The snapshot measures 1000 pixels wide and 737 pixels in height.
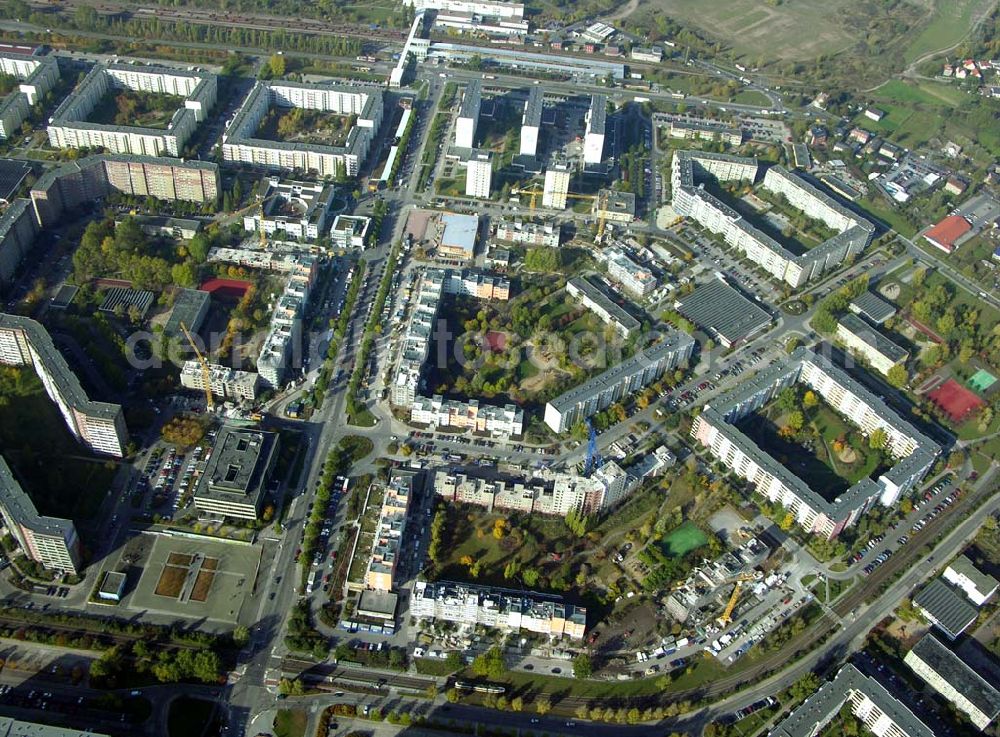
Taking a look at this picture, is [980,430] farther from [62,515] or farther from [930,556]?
[62,515]

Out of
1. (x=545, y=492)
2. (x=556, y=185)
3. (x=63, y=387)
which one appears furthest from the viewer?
(x=556, y=185)

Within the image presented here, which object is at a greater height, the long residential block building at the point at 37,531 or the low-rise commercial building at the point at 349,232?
the low-rise commercial building at the point at 349,232

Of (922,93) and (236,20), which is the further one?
(236,20)

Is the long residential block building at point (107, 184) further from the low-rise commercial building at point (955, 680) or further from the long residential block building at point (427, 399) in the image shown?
the low-rise commercial building at point (955, 680)

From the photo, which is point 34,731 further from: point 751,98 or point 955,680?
point 751,98

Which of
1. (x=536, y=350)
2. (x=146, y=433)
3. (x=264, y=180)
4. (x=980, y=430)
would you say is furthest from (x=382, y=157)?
(x=980, y=430)

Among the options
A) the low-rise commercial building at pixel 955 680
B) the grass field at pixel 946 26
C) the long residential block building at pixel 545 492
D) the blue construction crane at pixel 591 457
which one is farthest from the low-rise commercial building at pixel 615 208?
the grass field at pixel 946 26

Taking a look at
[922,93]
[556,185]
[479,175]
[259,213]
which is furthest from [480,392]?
[922,93]
